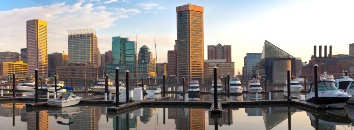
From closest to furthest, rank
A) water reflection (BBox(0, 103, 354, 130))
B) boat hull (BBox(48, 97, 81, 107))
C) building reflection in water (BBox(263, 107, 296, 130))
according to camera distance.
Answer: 1. water reflection (BBox(0, 103, 354, 130))
2. building reflection in water (BBox(263, 107, 296, 130))
3. boat hull (BBox(48, 97, 81, 107))

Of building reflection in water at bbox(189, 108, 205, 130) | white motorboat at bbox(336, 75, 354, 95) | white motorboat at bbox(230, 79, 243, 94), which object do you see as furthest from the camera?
white motorboat at bbox(230, 79, 243, 94)

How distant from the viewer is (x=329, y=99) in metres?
32.7

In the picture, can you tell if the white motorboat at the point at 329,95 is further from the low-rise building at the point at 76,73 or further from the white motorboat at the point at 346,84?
the low-rise building at the point at 76,73

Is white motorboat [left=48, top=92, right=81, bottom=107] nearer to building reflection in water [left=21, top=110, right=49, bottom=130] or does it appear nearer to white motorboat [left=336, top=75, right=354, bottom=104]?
building reflection in water [left=21, top=110, right=49, bottom=130]

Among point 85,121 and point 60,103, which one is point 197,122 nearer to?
point 85,121

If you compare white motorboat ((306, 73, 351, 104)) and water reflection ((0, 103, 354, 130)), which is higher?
white motorboat ((306, 73, 351, 104))

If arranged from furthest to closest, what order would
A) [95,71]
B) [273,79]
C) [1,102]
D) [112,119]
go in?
[95,71]
[273,79]
[1,102]
[112,119]

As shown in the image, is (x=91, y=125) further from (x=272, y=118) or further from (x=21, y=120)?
(x=272, y=118)

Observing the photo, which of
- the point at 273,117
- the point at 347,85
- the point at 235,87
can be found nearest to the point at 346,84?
the point at 347,85

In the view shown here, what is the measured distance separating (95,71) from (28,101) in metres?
147

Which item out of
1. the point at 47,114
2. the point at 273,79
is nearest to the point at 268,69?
the point at 273,79

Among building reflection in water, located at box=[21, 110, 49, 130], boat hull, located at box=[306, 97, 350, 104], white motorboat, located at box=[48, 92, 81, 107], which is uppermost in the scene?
boat hull, located at box=[306, 97, 350, 104]

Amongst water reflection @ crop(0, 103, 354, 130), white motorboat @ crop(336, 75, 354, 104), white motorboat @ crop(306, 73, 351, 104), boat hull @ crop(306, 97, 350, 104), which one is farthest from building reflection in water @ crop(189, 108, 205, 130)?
white motorboat @ crop(336, 75, 354, 104)

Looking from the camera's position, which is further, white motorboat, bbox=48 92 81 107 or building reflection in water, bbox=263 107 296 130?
white motorboat, bbox=48 92 81 107
